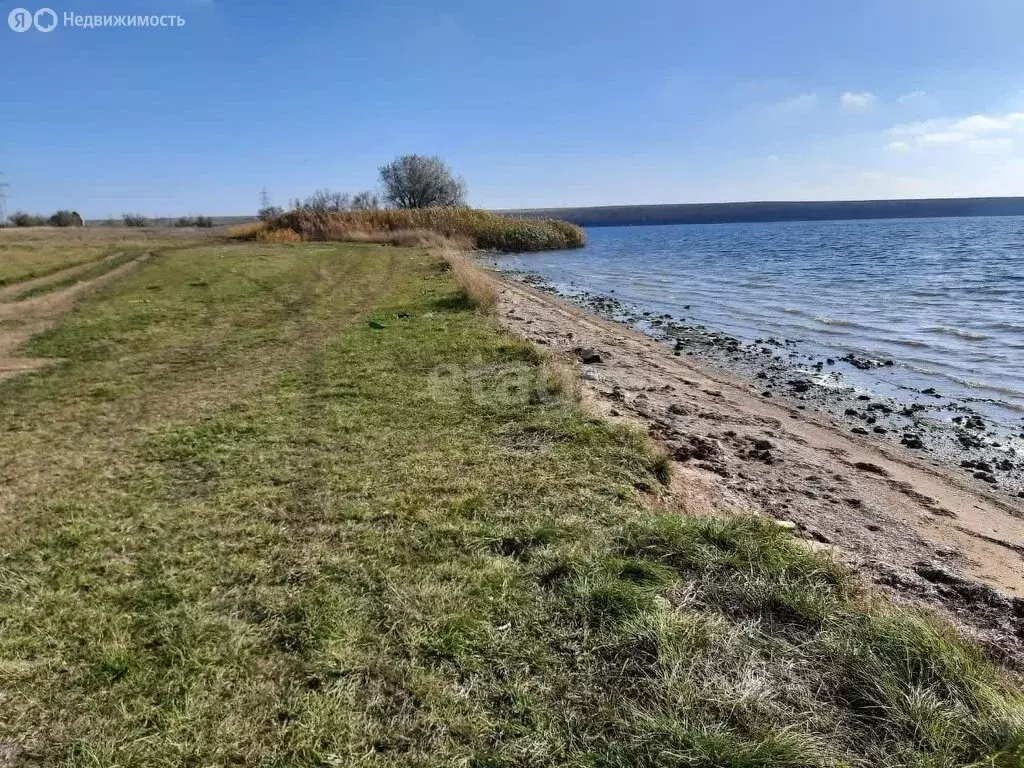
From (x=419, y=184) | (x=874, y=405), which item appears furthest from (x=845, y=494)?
(x=419, y=184)

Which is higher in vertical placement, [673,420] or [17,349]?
[17,349]

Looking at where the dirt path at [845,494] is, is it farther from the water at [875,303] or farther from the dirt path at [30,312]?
the dirt path at [30,312]

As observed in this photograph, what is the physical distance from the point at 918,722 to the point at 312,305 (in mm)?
13134

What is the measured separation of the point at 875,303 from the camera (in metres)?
18.9

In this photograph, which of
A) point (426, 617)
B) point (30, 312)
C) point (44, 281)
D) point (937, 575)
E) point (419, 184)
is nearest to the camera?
point (426, 617)

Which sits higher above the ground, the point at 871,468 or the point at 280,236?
the point at 280,236

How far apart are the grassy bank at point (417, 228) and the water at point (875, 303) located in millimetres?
6711

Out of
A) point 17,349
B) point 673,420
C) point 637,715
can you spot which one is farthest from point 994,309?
point 17,349

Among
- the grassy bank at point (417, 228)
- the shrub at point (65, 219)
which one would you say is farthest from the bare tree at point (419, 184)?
the shrub at point (65, 219)

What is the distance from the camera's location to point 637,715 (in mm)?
2498

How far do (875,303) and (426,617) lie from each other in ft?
66.0

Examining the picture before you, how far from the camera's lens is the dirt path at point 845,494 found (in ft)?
12.7

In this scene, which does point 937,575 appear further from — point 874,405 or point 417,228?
point 417,228

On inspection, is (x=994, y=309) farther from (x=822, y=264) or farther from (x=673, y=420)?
(x=822, y=264)
